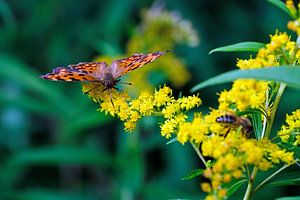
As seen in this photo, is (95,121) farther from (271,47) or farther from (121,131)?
(271,47)

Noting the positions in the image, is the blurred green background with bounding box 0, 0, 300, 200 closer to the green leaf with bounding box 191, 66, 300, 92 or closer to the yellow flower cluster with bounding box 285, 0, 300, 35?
the yellow flower cluster with bounding box 285, 0, 300, 35

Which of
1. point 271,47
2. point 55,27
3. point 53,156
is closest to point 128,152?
point 53,156

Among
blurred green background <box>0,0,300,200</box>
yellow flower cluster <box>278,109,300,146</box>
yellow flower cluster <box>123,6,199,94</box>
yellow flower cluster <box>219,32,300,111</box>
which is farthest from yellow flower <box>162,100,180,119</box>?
blurred green background <box>0,0,300,200</box>

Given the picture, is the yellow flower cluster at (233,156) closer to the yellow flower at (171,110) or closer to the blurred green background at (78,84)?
the yellow flower at (171,110)

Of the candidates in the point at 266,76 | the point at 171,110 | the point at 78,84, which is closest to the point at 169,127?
the point at 171,110

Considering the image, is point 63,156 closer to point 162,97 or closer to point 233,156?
point 162,97

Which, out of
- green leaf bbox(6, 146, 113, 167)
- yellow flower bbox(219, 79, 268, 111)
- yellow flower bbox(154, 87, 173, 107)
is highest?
green leaf bbox(6, 146, 113, 167)

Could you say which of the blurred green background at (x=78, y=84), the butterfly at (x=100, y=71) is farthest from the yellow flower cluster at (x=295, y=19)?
the blurred green background at (x=78, y=84)
